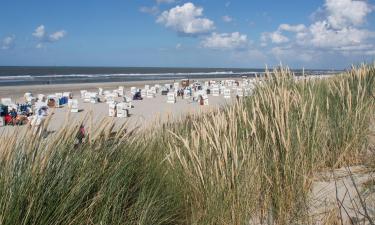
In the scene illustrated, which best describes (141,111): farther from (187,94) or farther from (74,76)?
(74,76)

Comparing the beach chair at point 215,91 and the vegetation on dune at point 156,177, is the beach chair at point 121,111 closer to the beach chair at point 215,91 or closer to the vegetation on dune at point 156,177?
the beach chair at point 215,91

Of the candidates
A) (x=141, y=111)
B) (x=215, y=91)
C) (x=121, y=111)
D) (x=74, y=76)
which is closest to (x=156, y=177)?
(x=121, y=111)

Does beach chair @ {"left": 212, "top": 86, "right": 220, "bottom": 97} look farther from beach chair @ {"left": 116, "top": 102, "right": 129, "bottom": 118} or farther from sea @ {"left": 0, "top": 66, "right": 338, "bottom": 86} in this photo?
beach chair @ {"left": 116, "top": 102, "right": 129, "bottom": 118}

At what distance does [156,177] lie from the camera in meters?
2.90

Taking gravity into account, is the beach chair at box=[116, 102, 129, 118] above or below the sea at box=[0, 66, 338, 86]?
below

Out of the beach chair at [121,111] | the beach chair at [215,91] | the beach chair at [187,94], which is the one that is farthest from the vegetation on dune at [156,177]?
the beach chair at [215,91]

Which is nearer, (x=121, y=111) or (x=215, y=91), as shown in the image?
(x=121, y=111)

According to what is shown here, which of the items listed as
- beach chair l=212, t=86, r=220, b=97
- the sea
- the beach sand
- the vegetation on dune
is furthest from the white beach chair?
the vegetation on dune

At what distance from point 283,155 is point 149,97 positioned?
22714 mm

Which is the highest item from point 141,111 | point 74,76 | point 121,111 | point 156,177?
point 74,76

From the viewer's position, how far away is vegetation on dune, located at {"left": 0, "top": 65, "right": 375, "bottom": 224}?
206 cm

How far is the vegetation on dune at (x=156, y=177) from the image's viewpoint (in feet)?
6.76

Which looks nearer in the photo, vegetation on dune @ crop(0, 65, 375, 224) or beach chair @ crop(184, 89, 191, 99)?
vegetation on dune @ crop(0, 65, 375, 224)

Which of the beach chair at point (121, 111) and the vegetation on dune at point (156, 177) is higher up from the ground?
the vegetation on dune at point (156, 177)
